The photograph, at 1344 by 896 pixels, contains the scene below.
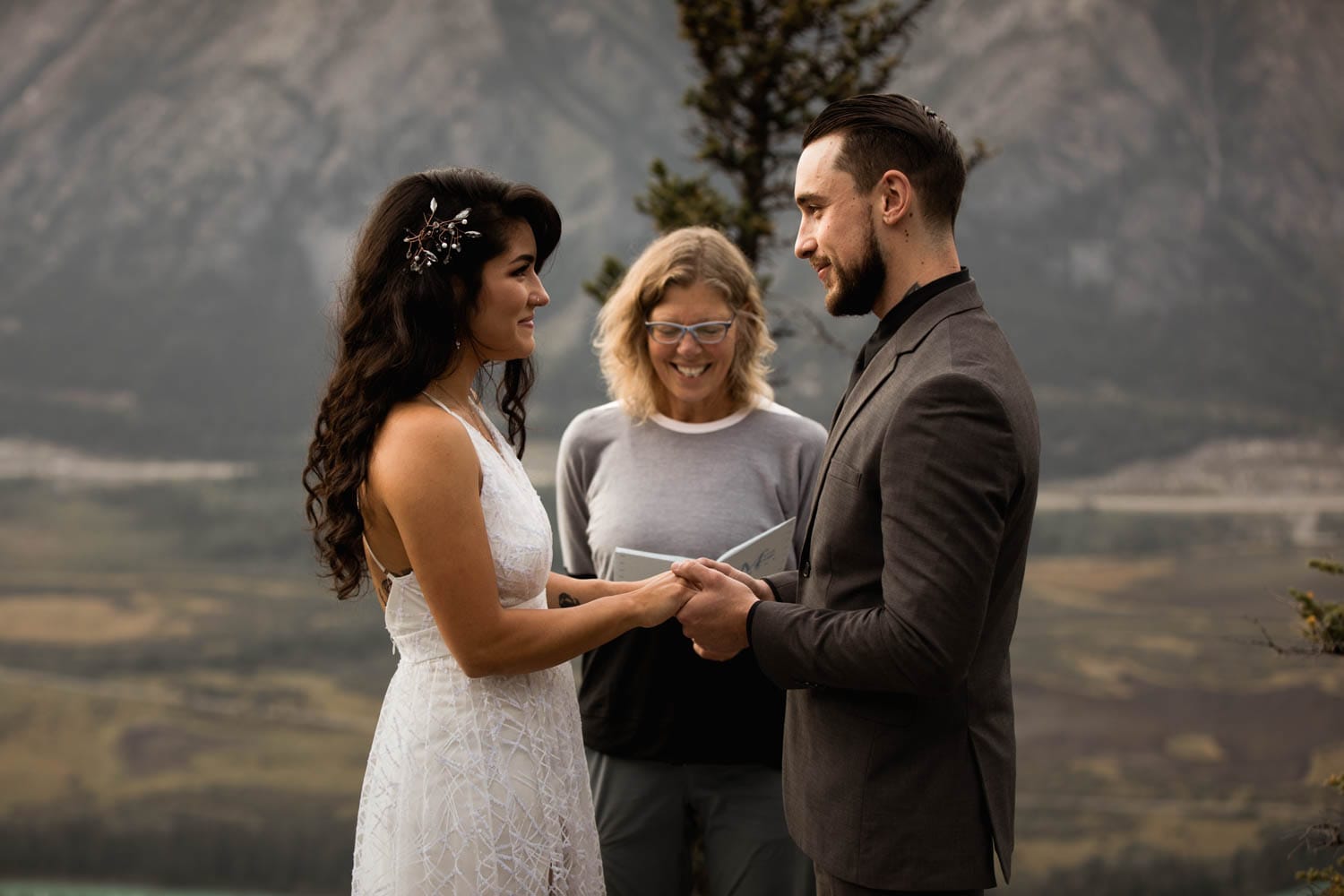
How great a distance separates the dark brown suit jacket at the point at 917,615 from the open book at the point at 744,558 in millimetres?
407

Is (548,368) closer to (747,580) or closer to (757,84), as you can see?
(757,84)

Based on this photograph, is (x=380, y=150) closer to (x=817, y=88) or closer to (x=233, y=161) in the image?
(x=233, y=161)

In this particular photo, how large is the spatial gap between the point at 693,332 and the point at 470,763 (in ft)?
3.92

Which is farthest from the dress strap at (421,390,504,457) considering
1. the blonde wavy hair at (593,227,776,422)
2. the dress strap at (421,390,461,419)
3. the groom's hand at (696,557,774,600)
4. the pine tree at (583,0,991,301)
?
the pine tree at (583,0,991,301)

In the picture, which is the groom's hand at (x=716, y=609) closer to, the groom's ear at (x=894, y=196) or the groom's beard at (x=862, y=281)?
the groom's beard at (x=862, y=281)

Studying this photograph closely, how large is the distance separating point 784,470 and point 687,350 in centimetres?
37

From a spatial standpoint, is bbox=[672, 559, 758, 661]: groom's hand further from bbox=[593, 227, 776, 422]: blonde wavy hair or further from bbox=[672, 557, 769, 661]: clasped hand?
bbox=[593, 227, 776, 422]: blonde wavy hair

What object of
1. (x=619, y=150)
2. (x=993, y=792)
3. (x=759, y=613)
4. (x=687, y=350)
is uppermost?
(x=619, y=150)

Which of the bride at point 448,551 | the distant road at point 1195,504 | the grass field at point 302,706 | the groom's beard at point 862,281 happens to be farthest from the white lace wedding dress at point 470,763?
the distant road at point 1195,504

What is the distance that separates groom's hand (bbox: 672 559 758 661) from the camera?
6.59 feet

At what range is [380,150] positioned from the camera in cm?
1330

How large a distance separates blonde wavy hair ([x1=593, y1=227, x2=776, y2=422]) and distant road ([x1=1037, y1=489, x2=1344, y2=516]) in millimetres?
8608

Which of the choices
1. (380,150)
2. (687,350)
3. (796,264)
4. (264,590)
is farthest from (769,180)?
(380,150)

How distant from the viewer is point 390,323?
6.20ft
